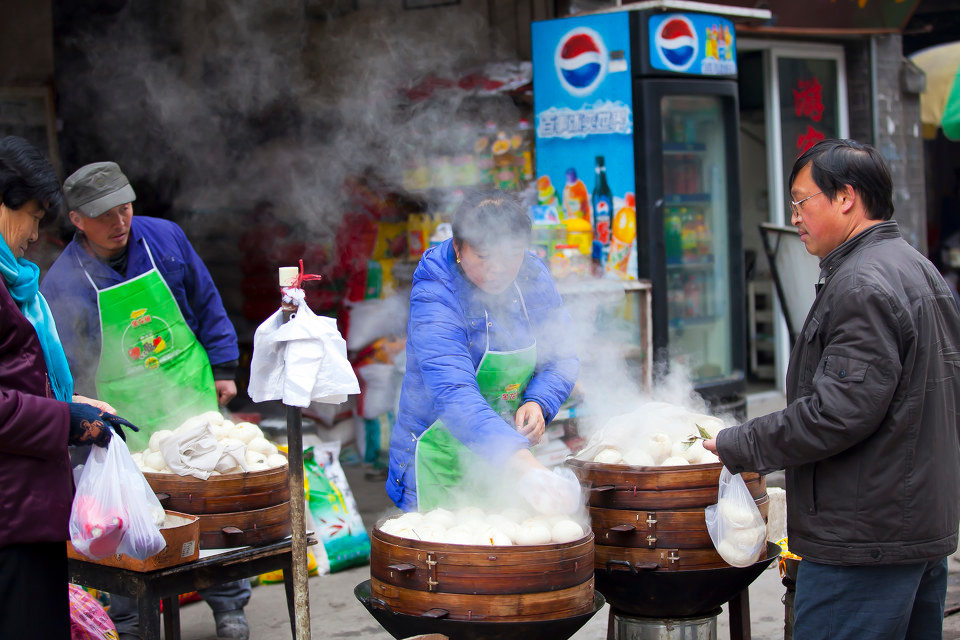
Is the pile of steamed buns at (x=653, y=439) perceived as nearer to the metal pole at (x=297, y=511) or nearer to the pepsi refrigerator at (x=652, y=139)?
the metal pole at (x=297, y=511)

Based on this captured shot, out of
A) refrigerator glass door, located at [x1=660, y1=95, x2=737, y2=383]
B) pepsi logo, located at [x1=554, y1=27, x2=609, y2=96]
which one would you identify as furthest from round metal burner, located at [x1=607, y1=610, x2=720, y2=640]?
pepsi logo, located at [x1=554, y1=27, x2=609, y2=96]

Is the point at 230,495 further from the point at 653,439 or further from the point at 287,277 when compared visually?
the point at 653,439

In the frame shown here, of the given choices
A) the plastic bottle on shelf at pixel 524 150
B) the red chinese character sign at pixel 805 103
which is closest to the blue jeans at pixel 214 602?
the plastic bottle on shelf at pixel 524 150

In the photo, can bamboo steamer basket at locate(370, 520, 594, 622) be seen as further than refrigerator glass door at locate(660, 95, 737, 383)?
No

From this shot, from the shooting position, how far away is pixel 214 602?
402cm

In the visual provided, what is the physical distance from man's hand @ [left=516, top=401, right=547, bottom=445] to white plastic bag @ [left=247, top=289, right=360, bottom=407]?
27.2 inches

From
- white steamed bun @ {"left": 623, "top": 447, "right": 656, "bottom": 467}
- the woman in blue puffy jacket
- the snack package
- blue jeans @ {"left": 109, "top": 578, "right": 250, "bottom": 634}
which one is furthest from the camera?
the snack package

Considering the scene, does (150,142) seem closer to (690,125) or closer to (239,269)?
(239,269)

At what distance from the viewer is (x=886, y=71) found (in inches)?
331

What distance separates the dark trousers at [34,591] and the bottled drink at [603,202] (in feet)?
14.0

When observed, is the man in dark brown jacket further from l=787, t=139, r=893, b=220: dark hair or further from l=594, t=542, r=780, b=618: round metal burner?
l=594, t=542, r=780, b=618: round metal burner

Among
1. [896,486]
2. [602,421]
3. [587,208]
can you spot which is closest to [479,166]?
[587,208]

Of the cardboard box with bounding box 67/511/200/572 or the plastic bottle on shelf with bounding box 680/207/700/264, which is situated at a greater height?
the plastic bottle on shelf with bounding box 680/207/700/264

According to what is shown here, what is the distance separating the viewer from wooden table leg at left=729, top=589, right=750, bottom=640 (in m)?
3.27
